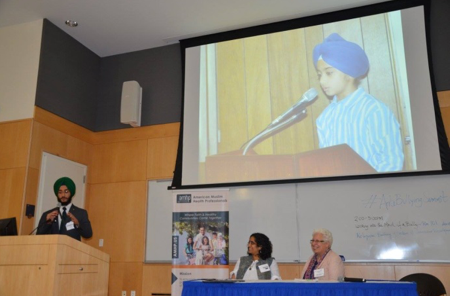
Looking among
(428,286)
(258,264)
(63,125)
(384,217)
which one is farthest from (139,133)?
(428,286)

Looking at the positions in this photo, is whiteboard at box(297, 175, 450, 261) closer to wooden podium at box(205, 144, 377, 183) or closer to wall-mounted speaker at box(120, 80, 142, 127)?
wooden podium at box(205, 144, 377, 183)

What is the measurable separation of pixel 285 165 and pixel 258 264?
151cm

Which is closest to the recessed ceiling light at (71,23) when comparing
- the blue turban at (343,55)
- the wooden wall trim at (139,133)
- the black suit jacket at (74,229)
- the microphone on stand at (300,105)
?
the wooden wall trim at (139,133)

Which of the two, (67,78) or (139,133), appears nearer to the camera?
(67,78)

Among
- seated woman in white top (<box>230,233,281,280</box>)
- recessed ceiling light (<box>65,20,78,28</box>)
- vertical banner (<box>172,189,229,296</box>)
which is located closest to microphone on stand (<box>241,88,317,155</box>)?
vertical banner (<box>172,189,229,296</box>)

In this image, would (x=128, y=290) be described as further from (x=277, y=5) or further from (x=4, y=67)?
(x=277, y=5)

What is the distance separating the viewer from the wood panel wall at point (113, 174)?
5.59 m

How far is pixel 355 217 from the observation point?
5.18 metres

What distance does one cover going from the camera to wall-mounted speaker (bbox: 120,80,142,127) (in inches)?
255

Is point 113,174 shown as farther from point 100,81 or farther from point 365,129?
point 365,129

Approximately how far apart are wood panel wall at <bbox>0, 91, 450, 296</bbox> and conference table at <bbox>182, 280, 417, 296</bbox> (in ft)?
6.06

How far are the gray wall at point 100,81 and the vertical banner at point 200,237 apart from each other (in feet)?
4.98

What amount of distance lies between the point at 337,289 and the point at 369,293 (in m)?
0.23

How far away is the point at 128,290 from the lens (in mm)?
6062
